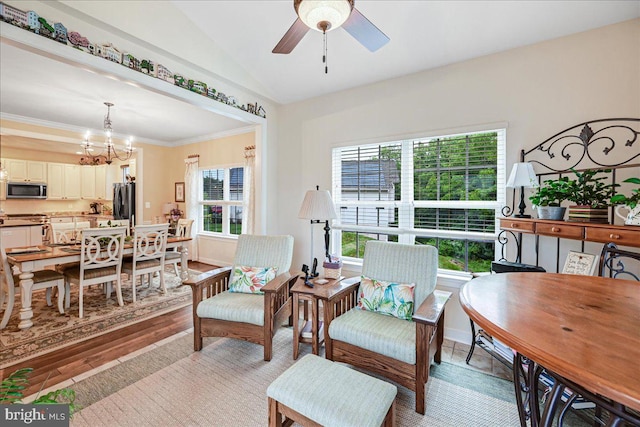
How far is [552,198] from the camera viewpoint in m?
1.98

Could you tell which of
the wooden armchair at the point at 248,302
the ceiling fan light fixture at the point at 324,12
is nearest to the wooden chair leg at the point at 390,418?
the wooden armchair at the point at 248,302

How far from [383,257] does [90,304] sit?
374 cm

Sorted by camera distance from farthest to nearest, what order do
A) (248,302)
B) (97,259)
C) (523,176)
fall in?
(97,259) → (248,302) → (523,176)

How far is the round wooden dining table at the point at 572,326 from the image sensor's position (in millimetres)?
672

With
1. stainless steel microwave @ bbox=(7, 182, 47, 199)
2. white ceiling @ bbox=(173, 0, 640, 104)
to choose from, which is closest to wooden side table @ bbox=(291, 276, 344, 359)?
white ceiling @ bbox=(173, 0, 640, 104)

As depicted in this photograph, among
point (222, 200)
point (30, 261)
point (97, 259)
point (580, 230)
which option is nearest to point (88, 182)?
point (222, 200)

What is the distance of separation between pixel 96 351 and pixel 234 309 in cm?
135

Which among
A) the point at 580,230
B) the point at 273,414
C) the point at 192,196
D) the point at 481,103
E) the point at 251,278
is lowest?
the point at 273,414

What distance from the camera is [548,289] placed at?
123 centimetres

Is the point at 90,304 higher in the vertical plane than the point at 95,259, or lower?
lower

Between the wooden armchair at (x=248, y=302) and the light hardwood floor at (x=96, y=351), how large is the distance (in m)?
0.63

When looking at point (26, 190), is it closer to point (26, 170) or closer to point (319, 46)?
point (26, 170)

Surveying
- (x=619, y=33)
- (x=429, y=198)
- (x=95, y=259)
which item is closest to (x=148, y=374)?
(x=95, y=259)

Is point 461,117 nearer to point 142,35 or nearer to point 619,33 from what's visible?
point 619,33
